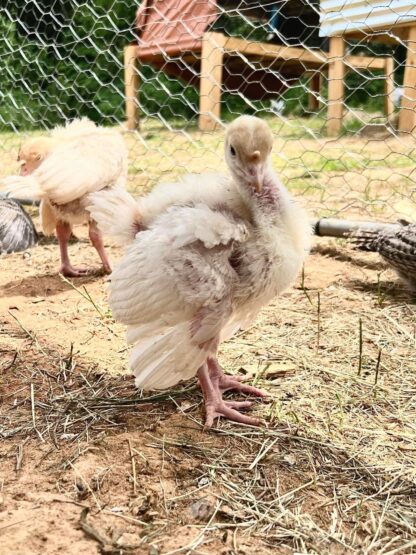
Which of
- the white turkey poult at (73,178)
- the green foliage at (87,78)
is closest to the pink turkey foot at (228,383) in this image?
the white turkey poult at (73,178)

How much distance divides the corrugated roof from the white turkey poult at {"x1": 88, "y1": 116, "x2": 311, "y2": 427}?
229 cm

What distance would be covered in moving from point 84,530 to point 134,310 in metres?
0.56

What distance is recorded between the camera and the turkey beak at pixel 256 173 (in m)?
1.68

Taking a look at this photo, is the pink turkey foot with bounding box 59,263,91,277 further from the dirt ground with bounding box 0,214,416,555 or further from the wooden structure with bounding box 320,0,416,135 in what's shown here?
the wooden structure with bounding box 320,0,416,135

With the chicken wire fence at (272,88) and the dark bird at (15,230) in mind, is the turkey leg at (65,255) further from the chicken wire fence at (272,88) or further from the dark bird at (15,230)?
the chicken wire fence at (272,88)

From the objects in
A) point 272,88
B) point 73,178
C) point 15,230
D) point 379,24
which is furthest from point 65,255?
point 272,88

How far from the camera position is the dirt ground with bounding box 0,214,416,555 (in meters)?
1.26

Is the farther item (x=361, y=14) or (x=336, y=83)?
(x=336, y=83)

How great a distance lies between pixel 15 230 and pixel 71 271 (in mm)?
709

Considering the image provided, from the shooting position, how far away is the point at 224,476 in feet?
4.74

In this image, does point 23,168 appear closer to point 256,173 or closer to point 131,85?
point 256,173

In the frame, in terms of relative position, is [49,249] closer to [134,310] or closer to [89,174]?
[89,174]

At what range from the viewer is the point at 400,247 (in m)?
2.55

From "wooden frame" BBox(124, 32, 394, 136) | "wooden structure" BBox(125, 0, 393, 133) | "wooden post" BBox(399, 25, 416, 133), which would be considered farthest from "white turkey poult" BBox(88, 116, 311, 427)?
"wooden structure" BBox(125, 0, 393, 133)
